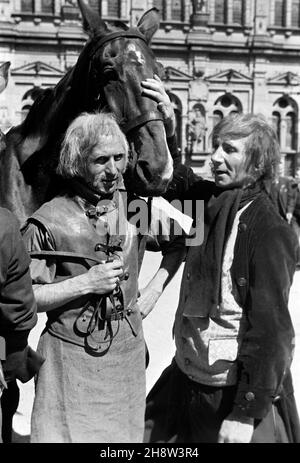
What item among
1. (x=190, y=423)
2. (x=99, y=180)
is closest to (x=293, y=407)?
(x=190, y=423)

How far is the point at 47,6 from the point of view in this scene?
25859mm

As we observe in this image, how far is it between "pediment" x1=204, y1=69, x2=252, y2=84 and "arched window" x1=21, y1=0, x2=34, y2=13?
7835 mm

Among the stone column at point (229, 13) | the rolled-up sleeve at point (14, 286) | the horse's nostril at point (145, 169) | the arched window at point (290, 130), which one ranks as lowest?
the arched window at point (290, 130)

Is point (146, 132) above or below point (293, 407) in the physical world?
above

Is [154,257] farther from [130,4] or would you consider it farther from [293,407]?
[130,4]

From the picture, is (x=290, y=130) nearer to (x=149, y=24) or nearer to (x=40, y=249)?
(x=149, y=24)

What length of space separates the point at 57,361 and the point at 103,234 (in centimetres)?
53

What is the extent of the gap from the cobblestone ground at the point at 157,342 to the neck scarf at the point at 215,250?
7.78 feet

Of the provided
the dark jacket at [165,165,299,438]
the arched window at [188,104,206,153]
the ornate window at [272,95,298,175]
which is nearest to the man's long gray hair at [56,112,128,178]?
the dark jacket at [165,165,299,438]

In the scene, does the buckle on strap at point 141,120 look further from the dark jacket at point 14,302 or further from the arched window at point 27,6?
the arched window at point 27,6

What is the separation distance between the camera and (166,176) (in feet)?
Answer: 8.78

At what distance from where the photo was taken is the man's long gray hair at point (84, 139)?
245 centimetres

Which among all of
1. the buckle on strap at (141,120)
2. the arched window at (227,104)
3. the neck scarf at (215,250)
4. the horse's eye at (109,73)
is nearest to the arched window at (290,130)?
the arched window at (227,104)

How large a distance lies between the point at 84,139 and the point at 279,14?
90.5 ft
